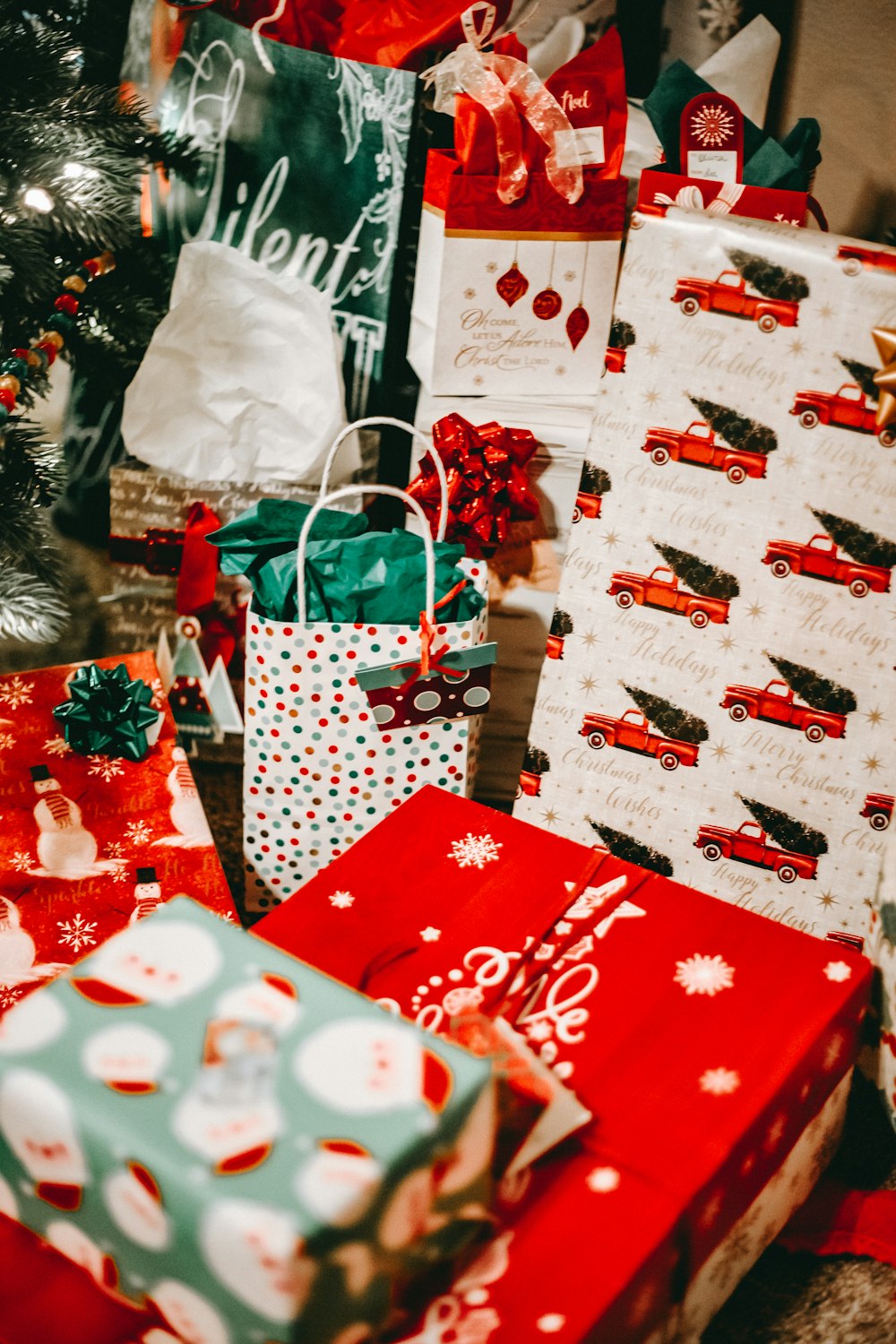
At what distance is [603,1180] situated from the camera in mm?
A: 670

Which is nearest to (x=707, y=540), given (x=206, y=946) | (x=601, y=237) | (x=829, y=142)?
(x=601, y=237)

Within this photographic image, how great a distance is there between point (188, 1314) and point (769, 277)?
2.87 ft

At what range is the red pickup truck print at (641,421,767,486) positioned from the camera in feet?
3.23

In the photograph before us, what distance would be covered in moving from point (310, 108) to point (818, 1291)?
4.46 ft

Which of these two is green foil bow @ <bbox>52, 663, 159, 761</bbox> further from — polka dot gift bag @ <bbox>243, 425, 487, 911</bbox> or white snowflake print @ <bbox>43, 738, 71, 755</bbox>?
polka dot gift bag @ <bbox>243, 425, 487, 911</bbox>

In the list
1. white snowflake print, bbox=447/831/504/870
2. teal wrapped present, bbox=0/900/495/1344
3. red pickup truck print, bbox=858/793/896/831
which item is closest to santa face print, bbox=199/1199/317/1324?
teal wrapped present, bbox=0/900/495/1344

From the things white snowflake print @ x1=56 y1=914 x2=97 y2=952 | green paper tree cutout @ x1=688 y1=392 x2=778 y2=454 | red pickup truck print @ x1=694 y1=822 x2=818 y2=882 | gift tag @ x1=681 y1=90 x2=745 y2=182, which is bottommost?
white snowflake print @ x1=56 y1=914 x2=97 y2=952

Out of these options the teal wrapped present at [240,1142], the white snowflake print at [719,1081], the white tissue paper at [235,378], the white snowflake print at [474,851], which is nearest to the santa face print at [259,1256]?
the teal wrapped present at [240,1142]

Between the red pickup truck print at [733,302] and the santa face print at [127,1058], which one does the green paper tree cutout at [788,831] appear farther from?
the santa face print at [127,1058]

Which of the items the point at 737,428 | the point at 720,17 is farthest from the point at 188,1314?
the point at 720,17

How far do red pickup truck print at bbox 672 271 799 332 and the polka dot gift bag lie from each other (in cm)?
31

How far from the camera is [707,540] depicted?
102 centimetres

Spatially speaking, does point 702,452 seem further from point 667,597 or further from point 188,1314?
point 188,1314

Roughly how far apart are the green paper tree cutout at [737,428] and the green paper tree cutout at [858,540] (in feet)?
0.24
